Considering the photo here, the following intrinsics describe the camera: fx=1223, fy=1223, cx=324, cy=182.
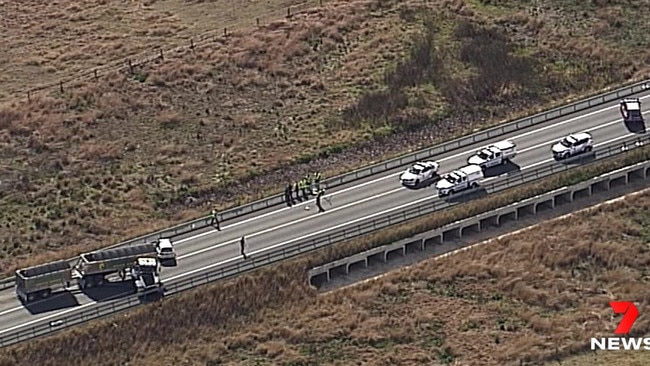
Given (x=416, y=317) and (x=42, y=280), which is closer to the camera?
(x=42, y=280)

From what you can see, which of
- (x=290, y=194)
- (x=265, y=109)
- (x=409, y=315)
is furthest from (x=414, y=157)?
(x=409, y=315)

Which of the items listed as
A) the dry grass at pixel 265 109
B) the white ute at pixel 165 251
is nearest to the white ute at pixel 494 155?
the dry grass at pixel 265 109

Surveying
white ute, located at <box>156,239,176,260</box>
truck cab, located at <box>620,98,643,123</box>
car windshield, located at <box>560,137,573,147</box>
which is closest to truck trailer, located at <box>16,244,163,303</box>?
white ute, located at <box>156,239,176,260</box>

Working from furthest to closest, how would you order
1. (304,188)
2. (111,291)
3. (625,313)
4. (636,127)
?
1. (636,127)
2. (304,188)
3. (625,313)
4. (111,291)

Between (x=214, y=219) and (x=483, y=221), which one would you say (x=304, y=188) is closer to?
(x=214, y=219)

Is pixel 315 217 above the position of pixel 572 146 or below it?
below

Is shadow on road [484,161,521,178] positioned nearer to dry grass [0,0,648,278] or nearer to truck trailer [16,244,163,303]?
dry grass [0,0,648,278]
